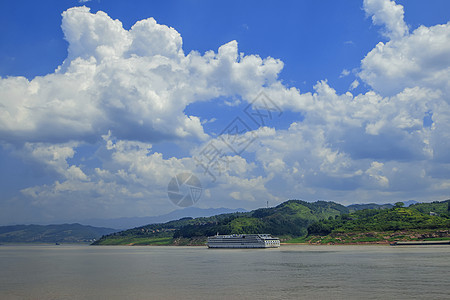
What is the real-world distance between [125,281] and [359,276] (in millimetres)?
41677

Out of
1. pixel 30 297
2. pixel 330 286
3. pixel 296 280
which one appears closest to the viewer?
pixel 30 297

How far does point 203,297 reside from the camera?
166ft

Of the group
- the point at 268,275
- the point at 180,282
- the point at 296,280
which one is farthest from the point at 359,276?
the point at 180,282

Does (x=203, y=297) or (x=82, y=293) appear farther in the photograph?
(x=82, y=293)

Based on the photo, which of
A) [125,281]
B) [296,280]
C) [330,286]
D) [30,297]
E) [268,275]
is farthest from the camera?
[268,275]

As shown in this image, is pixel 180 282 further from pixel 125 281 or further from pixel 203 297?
pixel 203 297

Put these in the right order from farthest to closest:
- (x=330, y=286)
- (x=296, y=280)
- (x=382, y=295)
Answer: (x=296, y=280), (x=330, y=286), (x=382, y=295)

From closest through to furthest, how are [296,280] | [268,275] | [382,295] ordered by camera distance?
1. [382,295]
2. [296,280]
3. [268,275]

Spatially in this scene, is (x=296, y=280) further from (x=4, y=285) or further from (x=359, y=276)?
(x=4, y=285)

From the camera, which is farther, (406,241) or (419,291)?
(406,241)

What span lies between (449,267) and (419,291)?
31909mm

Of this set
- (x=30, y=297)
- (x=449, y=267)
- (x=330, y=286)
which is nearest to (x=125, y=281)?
(x=30, y=297)

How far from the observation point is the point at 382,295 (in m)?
48.7

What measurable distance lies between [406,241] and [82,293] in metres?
170
